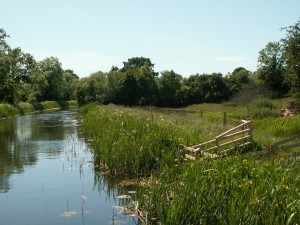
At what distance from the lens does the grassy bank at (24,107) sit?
5101 cm

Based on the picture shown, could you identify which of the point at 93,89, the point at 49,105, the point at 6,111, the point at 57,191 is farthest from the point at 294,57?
the point at 49,105

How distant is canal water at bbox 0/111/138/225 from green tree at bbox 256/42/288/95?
177 ft

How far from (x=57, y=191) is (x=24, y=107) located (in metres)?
52.6

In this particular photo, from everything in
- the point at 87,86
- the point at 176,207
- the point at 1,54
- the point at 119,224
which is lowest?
the point at 119,224

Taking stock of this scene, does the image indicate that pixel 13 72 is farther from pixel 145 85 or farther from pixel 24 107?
pixel 145 85

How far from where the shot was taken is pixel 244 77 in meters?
79.9

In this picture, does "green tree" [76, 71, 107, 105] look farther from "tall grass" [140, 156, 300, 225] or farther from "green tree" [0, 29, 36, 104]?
"tall grass" [140, 156, 300, 225]

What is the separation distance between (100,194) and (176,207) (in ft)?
17.5

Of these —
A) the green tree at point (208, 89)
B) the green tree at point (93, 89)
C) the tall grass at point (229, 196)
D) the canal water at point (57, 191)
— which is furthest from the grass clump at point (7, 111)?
the tall grass at point (229, 196)

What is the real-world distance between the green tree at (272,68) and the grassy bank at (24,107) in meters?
41.0

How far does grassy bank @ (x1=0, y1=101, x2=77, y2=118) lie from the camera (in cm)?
5101

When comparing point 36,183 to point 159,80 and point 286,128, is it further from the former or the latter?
point 159,80

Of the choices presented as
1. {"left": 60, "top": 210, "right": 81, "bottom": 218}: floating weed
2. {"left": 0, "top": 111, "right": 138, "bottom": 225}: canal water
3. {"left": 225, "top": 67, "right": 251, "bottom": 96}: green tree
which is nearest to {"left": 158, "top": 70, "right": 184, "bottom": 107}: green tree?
{"left": 225, "top": 67, "right": 251, "bottom": 96}: green tree

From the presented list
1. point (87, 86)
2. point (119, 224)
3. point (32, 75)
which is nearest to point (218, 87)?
point (87, 86)
